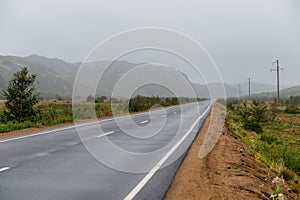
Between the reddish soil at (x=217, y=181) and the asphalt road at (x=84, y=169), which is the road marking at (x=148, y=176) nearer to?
the asphalt road at (x=84, y=169)

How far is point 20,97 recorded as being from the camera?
68.9 ft

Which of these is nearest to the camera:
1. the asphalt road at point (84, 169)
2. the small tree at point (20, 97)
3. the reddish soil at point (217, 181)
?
the asphalt road at point (84, 169)

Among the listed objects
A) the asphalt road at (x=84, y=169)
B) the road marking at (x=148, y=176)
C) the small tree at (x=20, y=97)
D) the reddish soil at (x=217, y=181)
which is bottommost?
the reddish soil at (x=217, y=181)

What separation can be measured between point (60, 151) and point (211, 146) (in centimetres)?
553

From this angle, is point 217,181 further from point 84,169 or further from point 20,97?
point 20,97

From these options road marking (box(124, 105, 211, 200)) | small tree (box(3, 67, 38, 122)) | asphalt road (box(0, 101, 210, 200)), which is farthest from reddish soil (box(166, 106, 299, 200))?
small tree (box(3, 67, 38, 122))

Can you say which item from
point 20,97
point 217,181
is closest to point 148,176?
point 217,181

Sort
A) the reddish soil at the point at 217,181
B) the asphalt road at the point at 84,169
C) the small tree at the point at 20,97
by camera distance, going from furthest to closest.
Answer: the small tree at the point at 20,97 → the reddish soil at the point at 217,181 → the asphalt road at the point at 84,169

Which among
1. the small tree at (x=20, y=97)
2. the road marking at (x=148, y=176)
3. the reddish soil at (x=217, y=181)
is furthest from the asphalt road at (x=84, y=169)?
the small tree at (x=20, y=97)

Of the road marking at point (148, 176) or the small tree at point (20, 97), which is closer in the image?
the road marking at point (148, 176)

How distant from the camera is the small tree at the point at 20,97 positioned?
20.8m

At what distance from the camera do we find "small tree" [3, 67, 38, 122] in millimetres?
20828

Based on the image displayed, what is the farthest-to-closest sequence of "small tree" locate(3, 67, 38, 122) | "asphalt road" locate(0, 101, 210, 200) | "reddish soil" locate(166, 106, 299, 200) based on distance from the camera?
"small tree" locate(3, 67, 38, 122), "reddish soil" locate(166, 106, 299, 200), "asphalt road" locate(0, 101, 210, 200)

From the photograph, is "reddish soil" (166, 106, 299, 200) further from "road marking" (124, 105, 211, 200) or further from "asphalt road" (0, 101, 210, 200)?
"road marking" (124, 105, 211, 200)
